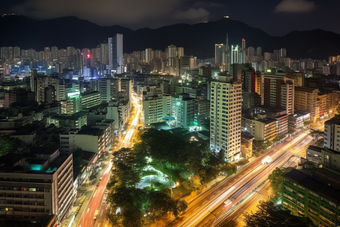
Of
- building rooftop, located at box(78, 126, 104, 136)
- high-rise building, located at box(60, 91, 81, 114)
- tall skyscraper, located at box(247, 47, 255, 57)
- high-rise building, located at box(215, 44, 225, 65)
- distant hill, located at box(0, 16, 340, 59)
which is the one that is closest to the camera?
building rooftop, located at box(78, 126, 104, 136)

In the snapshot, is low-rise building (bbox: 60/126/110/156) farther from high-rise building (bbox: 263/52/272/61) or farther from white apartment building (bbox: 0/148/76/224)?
high-rise building (bbox: 263/52/272/61)

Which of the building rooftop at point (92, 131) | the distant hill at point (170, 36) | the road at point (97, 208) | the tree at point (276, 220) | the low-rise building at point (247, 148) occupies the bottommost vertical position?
the road at point (97, 208)

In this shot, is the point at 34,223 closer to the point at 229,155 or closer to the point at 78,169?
the point at 78,169

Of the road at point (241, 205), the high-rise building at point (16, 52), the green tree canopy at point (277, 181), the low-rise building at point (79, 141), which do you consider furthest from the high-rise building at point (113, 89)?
the high-rise building at point (16, 52)

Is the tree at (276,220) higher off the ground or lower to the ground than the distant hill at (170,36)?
lower

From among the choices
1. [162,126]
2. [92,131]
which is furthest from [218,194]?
[162,126]

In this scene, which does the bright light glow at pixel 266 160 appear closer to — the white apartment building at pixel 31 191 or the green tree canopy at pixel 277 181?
the green tree canopy at pixel 277 181

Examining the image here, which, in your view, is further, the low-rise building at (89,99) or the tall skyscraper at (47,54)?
the tall skyscraper at (47,54)

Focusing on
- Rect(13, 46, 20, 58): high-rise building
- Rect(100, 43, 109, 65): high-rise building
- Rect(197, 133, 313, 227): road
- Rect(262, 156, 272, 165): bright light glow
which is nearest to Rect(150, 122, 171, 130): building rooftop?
Rect(262, 156, 272, 165): bright light glow
